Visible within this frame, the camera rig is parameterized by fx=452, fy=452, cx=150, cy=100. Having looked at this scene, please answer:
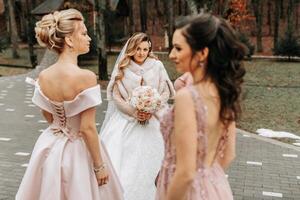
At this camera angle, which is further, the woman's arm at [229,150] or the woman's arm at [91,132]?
the woman's arm at [91,132]

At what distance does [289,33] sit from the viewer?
98.1ft

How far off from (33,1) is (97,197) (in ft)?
180

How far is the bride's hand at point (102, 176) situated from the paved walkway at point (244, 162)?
290cm

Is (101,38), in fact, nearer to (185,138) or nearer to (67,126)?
(67,126)

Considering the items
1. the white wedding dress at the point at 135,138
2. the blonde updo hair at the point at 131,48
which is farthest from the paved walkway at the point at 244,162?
the blonde updo hair at the point at 131,48

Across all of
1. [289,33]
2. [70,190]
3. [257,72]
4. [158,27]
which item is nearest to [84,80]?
[70,190]

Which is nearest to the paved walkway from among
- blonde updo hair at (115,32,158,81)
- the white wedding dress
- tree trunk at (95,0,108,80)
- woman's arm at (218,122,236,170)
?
the white wedding dress

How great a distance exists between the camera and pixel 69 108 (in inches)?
143

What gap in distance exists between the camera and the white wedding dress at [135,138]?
5793 mm

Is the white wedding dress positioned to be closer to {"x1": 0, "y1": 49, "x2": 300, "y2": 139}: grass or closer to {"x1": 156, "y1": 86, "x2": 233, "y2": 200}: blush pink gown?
{"x1": 0, "y1": 49, "x2": 300, "y2": 139}: grass

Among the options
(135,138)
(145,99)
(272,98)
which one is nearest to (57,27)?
(145,99)

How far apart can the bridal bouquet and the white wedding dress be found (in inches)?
6.5

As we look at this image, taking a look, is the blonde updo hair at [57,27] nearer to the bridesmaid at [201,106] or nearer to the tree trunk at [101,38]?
the bridesmaid at [201,106]

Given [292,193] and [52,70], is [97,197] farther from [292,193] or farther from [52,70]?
[292,193]
